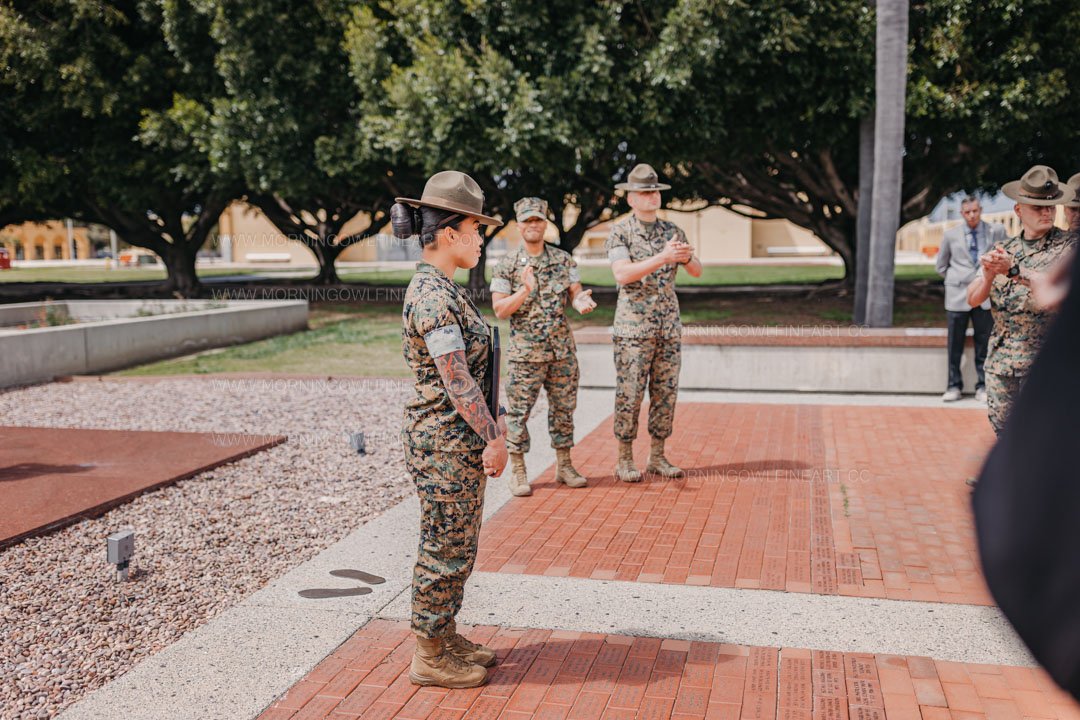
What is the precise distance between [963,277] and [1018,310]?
385 centimetres

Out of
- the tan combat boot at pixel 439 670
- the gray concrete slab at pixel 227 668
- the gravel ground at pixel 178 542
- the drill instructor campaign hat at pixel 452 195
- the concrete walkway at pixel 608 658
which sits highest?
the drill instructor campaign hat at pixel 452 195

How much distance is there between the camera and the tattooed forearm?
319cm

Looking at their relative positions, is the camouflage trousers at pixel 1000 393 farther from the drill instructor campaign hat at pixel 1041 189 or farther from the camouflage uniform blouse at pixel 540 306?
the camouflage uniform blouse at pixel 540 306

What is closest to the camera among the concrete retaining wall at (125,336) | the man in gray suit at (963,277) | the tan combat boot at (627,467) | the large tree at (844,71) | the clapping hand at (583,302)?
the clapping hand at (583,302)

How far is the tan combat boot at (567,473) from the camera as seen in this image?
6.35 meters

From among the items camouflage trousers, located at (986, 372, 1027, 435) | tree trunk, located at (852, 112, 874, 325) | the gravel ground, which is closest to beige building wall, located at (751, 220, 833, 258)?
tree trunk, located at (852, 112, 874, 325)

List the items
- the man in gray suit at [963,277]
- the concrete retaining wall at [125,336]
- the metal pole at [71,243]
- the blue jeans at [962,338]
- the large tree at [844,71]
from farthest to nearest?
1. the metal pole at [71,243]
2. the large tree at [844,71]
3. the concrete retaining wall at [125,336]
4. the blue jeans at [962,338]
5. the man in gray suit at [963,277]

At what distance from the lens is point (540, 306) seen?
6000 millimetres

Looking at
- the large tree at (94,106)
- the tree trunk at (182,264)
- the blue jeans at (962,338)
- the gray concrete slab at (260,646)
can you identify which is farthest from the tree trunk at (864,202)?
the tree trunk at (182,264)

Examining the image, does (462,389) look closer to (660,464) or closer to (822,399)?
(660,464)

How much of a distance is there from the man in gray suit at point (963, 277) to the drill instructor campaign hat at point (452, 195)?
6.82 meters

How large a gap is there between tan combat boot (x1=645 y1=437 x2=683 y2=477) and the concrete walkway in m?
1.91

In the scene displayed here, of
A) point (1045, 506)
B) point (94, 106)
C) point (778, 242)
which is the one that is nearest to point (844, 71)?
point (94, 106)

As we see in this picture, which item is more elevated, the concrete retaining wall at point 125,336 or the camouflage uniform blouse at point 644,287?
the camouflage uniform blouse at point 644,287
